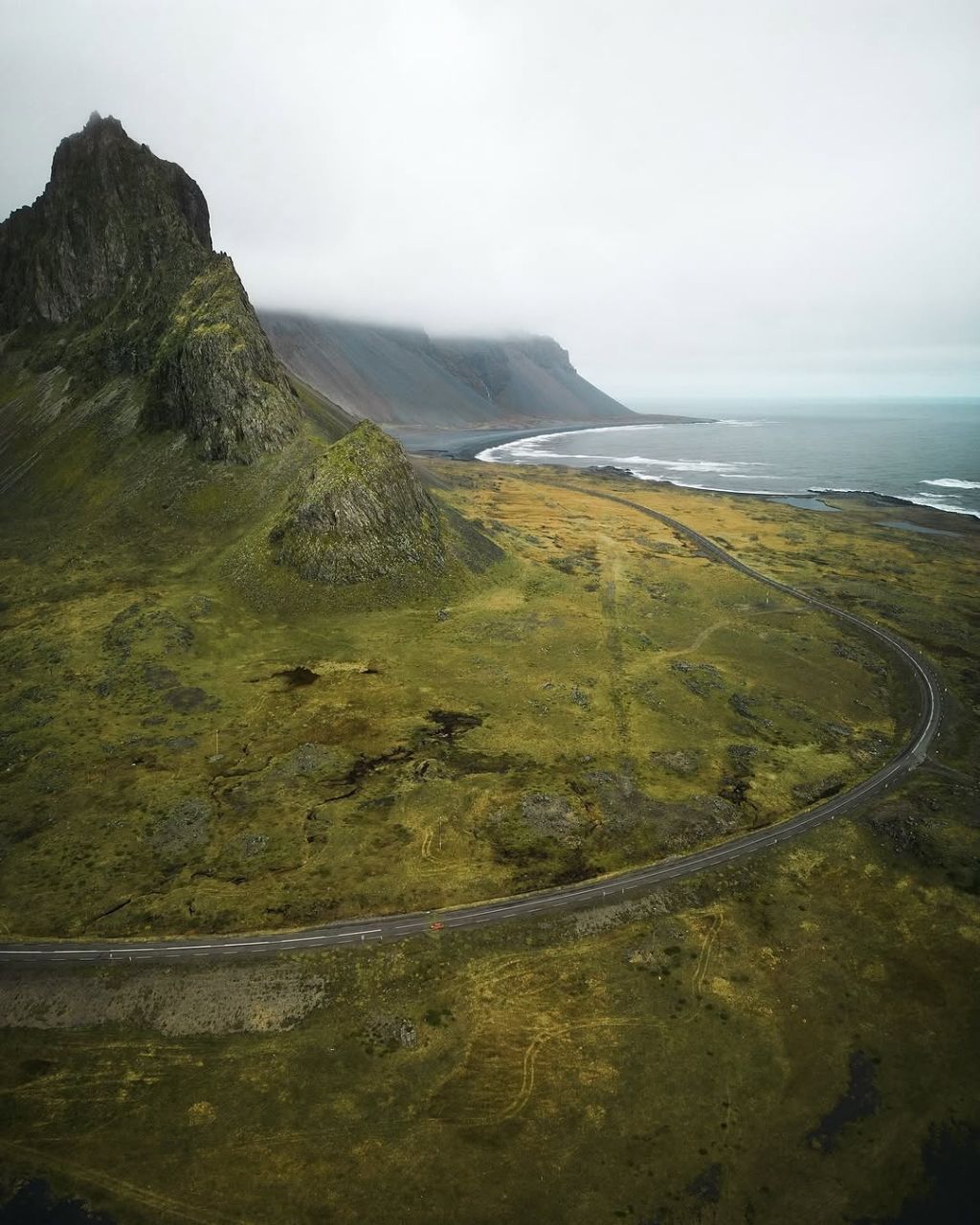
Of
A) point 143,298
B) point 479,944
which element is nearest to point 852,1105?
point 479,944

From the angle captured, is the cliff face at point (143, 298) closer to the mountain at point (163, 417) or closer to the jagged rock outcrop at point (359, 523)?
the mountain at point (163, 417)

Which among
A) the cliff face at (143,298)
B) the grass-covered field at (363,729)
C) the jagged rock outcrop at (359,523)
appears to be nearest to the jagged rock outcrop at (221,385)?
the cliff face at (143,298)

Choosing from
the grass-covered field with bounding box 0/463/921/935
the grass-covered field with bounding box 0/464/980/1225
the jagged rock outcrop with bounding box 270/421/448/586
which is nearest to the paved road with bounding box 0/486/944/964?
the grass-covered field with bounding box 0/464/980/1225

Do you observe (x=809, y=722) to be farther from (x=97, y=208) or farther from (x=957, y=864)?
(x=97, y=208)

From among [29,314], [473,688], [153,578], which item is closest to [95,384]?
[29,314]

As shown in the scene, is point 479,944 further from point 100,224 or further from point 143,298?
point 100,224

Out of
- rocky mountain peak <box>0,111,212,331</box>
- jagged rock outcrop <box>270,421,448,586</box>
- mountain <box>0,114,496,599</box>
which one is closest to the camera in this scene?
jagged rock outcrop <box>270,421,448,586</box>

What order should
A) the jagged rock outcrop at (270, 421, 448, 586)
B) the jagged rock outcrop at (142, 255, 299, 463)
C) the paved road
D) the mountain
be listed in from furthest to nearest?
the jagged rock outcrop at (142, 255, 299, 463), the mountain, the jagged rock outcrop at (270, 421, 448, 586), the paved road

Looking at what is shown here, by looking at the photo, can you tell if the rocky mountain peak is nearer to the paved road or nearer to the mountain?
the mountain
